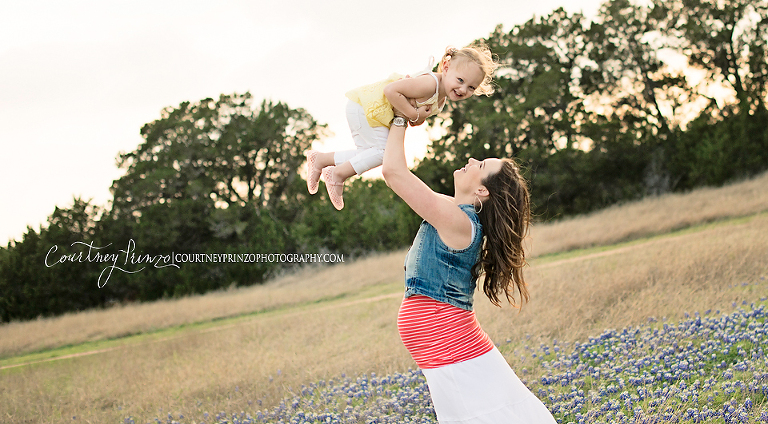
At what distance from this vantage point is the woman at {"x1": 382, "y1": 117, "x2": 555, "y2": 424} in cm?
270

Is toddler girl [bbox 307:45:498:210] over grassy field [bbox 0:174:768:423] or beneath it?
over

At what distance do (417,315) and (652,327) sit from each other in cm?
464

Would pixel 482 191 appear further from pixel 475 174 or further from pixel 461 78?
pixel 461 78

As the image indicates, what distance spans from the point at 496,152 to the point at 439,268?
2107cm

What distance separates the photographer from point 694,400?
169 inches

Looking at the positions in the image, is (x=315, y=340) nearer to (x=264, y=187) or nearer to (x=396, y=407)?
(x=396, y=407)

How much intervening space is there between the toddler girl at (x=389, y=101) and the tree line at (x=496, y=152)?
57.7 feet

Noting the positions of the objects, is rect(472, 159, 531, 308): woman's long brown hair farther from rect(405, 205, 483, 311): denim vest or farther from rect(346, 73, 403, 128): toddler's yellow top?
rect(346, 73, 403, 128): toddler's yellow top

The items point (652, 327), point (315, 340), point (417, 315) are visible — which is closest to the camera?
point (417, 315)

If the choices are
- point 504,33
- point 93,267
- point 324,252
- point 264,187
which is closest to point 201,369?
point 93,267

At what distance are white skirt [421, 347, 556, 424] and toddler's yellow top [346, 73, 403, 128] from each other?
129cm

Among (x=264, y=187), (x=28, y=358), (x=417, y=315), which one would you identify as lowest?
(x=28, y=358)

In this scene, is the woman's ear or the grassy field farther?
the grassy field

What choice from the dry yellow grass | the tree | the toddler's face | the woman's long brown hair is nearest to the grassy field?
the dry yellow grass
